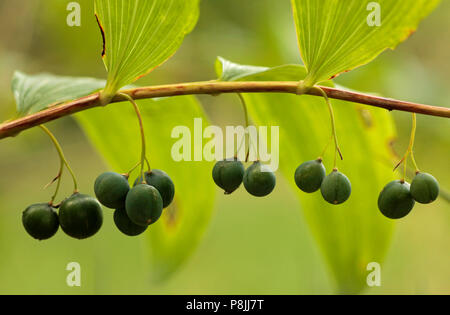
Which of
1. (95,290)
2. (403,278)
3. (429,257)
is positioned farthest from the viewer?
(429,257)

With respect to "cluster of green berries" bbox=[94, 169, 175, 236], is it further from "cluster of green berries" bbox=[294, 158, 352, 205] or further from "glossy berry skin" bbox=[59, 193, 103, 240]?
"cluster of green berries" bbox=[294, 158, 352, 205]

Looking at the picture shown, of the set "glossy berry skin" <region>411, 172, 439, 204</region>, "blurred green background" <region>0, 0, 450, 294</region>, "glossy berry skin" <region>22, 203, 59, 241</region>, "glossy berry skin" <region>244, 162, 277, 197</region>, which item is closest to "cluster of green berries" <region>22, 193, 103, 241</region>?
"glossy berry skin" <region>22, 203, 59, 241</region>

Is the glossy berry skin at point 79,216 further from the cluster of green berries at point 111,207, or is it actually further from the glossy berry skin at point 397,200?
the glossy berry skin at point 397,200

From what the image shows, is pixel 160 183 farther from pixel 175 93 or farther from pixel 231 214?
pixel 231 214

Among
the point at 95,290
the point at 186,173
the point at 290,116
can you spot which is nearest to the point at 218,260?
the point at 95,290

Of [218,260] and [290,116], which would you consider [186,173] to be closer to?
[290,116]

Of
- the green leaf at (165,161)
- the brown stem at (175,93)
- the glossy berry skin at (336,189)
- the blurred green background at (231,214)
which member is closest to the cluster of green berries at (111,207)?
the brown stem at (175,93)

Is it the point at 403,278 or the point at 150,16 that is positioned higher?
the point at 150,16
